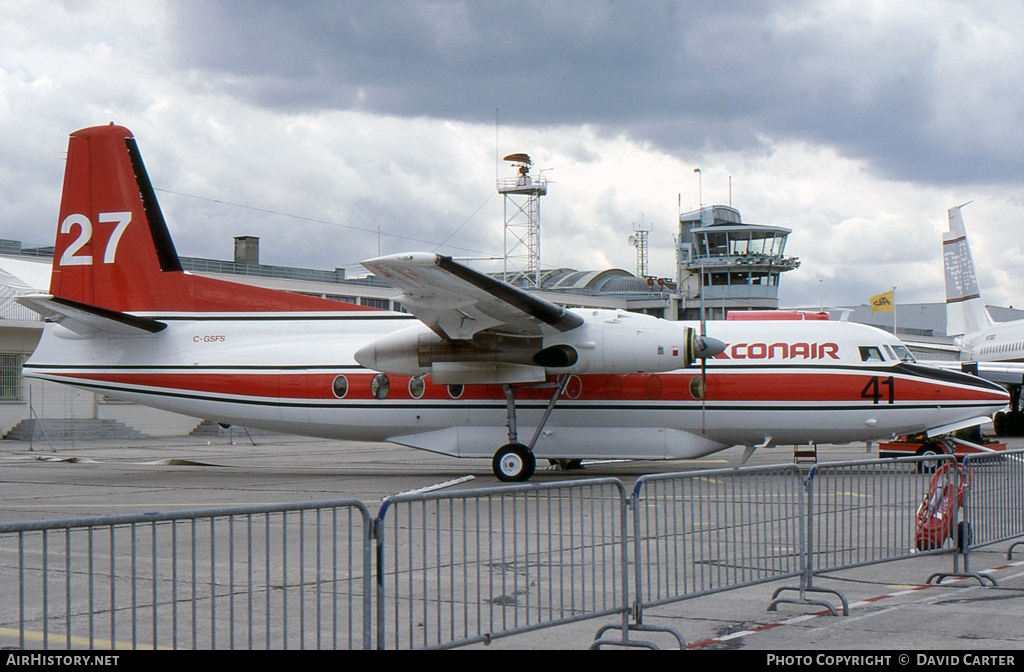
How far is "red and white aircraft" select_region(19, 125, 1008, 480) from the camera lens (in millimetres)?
16094

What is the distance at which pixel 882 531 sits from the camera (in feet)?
27.4

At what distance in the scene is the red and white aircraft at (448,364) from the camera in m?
16.1

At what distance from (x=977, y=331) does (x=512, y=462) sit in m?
32.8

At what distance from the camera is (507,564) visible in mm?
5992

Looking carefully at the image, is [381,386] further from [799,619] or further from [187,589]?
[799,619]

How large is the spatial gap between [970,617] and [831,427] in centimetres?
1013

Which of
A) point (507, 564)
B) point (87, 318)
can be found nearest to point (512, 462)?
point (87, 318)

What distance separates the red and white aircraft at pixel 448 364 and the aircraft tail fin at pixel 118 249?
3 cm

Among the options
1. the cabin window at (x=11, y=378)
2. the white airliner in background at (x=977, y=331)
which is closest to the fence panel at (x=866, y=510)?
the white airliner in background at (x=977, y=331)

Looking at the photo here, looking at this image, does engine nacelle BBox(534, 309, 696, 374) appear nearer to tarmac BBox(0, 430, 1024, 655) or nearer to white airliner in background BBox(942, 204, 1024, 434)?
tarmac BBox(0, 430, 1024, 655)

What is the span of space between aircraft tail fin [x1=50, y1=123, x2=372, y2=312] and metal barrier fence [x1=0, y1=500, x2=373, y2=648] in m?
9.93

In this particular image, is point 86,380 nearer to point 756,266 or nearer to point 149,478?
point 149,478

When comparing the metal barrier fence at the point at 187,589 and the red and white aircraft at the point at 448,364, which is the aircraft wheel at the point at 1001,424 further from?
the metal barrier fence at the point at 187,589

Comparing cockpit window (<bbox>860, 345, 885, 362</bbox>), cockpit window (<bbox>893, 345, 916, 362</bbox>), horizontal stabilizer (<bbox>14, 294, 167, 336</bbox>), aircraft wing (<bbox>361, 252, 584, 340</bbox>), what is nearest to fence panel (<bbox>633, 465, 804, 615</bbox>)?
aircraft wing (<bbox>361, 252, 584, 340</bbox>)
